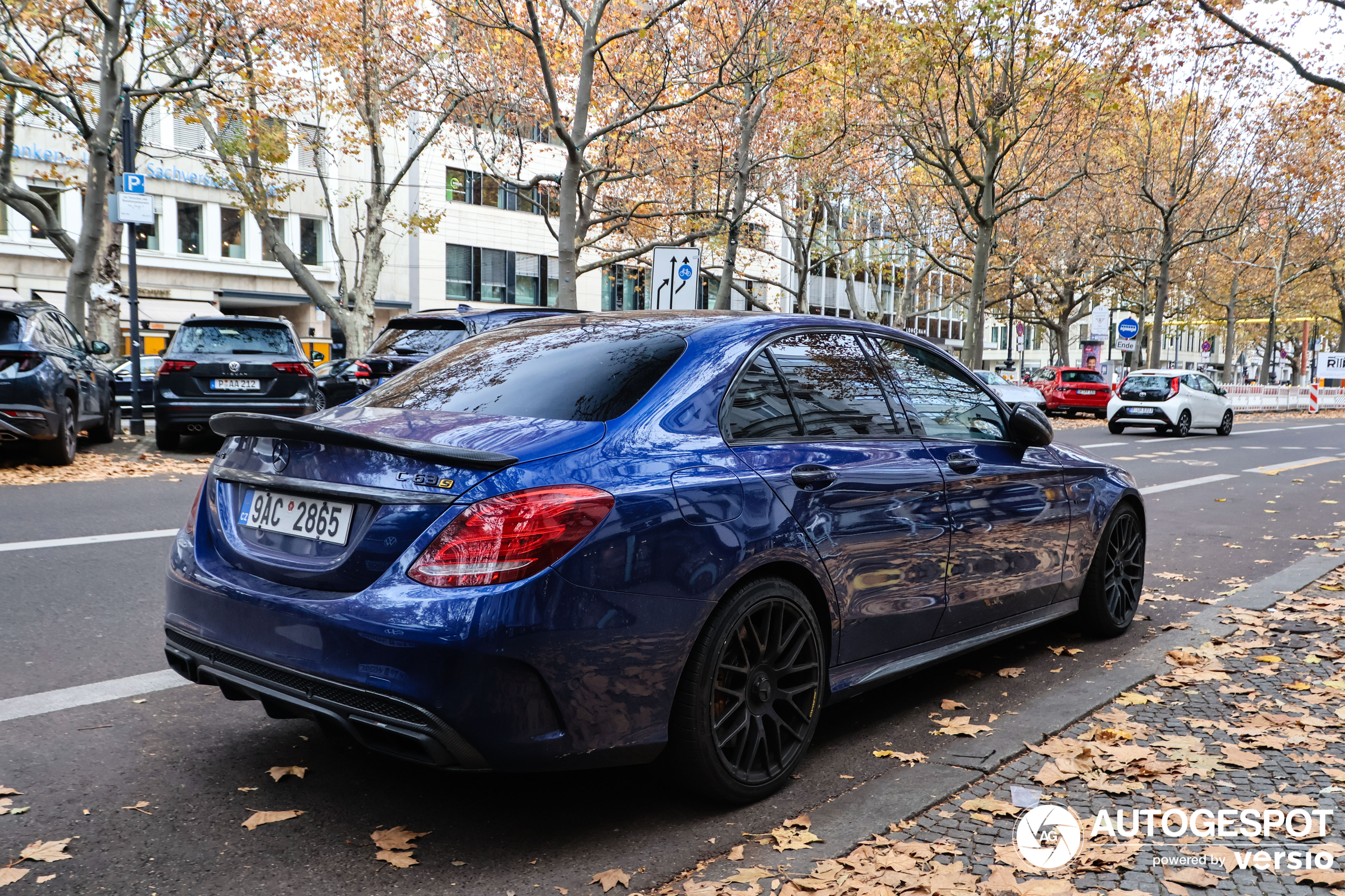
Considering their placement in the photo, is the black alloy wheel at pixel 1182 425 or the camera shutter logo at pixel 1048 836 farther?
the black alloy wheel at pixel 1182 425

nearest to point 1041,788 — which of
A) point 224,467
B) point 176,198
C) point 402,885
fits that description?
point 402,885

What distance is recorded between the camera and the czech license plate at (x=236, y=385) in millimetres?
13898

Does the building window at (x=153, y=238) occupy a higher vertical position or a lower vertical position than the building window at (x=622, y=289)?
higher

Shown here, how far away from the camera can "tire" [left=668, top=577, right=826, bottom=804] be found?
3.28 meters

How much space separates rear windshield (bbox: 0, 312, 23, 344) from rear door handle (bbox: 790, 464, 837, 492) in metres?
10.2

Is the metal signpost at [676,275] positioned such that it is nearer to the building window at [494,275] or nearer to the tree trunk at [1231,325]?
the building window at [494,275]

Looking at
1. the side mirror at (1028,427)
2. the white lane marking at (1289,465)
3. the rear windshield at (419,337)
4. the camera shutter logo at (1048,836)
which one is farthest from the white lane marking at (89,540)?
the white lane marking at (1289,465)

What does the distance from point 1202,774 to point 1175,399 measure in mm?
23067

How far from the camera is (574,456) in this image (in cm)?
311

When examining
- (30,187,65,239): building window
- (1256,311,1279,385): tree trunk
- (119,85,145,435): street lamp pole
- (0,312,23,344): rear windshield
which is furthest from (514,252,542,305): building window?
(0,312,23,344): rear windshield

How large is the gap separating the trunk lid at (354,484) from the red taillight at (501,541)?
8 cm

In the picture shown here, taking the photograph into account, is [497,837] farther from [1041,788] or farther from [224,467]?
[1041,788]

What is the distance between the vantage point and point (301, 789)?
139 inches

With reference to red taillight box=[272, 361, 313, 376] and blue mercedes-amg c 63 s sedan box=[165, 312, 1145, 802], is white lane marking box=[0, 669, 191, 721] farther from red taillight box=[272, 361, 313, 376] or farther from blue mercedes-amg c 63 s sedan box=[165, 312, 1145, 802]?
red taillight box=[272, 361, 313, 376]
